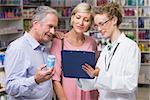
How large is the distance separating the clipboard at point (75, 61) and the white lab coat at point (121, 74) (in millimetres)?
107

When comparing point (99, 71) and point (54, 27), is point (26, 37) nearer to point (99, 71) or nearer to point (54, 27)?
point (54, 27)

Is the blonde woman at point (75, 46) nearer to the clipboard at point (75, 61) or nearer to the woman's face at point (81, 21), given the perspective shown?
the woman's face at point (81, 21)

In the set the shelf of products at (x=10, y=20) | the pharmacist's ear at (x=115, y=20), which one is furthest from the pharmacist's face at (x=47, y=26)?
the shelf of products at (x=10, y=20)

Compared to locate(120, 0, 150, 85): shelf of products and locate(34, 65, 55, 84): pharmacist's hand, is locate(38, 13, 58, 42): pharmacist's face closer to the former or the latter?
locate(34, 65, 55, 84): pharmacist's hand

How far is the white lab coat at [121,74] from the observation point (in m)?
2.13

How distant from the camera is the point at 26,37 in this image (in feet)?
7.29

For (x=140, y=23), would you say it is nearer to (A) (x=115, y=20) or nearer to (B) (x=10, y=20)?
(B) (x=10, y=20)

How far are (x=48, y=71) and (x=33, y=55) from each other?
11.4 inches

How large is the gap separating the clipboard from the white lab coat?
0.11m

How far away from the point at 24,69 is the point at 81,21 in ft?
2.04

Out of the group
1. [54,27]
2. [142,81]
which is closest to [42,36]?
[54,27]

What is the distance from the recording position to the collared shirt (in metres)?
2.06

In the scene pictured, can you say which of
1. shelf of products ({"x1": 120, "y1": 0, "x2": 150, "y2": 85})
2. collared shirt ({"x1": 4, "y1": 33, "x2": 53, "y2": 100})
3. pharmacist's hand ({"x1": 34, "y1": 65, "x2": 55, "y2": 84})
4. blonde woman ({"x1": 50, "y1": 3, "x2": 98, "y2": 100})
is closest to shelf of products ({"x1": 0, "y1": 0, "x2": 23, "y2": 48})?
shelf of products ({"x1": 120, "y1": 0, "x2": 150, "y2": 85})

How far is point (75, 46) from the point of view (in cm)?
254
